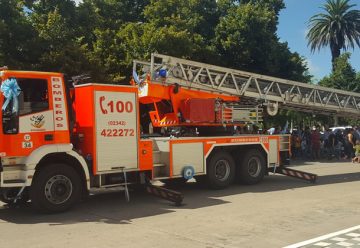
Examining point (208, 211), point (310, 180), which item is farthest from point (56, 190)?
point (310, 180)

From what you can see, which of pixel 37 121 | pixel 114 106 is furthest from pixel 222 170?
pixel 37 121

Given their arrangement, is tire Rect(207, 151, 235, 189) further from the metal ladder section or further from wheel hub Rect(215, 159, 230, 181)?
the metal ladder section

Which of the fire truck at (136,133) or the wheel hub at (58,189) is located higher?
the fire truck at (136,133)

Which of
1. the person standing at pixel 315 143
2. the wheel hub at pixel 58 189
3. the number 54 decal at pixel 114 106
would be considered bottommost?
the wheel hub at pixel 58 189

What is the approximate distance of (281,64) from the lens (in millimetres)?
26078

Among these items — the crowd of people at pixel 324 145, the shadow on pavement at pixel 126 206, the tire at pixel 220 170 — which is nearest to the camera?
the shadow on pavement at pixel 126 206

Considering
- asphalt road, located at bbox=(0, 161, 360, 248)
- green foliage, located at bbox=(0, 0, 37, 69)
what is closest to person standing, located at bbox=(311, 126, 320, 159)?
asphalt road, located at bbox=(0, 161, 360, 248)

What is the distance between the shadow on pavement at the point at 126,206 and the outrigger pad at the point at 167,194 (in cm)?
15

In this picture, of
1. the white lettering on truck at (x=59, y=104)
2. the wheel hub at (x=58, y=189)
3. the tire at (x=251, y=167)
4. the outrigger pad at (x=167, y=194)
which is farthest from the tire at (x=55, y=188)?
the tire at (x=251, y=167)

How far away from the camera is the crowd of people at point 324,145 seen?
80.4ft

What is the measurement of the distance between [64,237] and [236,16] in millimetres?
19578

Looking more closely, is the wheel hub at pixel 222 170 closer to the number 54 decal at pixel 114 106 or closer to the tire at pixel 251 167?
the tire at pixel 251 167

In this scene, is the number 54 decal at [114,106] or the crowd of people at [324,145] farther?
the crowd of people at [324,145]

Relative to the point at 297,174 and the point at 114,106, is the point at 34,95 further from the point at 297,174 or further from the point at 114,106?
the point at 297,174
